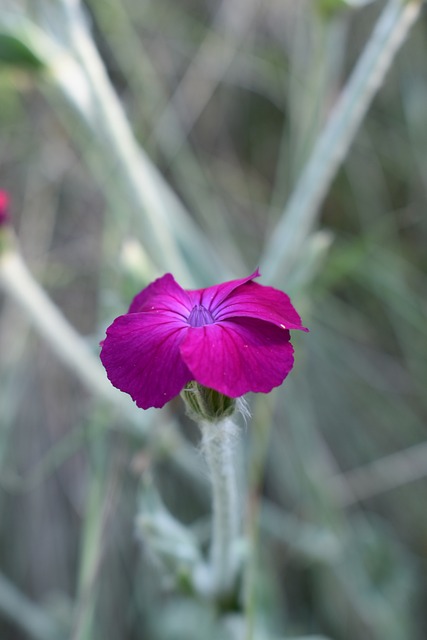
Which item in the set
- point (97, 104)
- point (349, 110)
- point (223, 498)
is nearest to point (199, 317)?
point (223, 498)

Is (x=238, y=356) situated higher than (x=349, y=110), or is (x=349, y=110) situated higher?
(x=349, y=110)

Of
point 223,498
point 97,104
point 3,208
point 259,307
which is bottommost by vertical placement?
point 223,498

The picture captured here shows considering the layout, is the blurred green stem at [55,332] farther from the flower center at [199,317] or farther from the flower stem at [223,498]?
the flower center at [199,317]

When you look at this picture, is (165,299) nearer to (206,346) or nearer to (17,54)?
(206,346)

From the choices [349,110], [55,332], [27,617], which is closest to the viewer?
[349,110]

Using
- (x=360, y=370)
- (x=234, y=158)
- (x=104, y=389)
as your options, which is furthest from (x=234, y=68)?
(x=104, y=389)

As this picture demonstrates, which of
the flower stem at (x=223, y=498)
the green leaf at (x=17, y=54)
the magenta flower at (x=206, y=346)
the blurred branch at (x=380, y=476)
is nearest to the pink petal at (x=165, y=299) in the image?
the magenta flower at (x=206, y=346)

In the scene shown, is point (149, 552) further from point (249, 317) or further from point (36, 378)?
point (36, 378)

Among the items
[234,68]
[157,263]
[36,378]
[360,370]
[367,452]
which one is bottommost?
[367,452]
